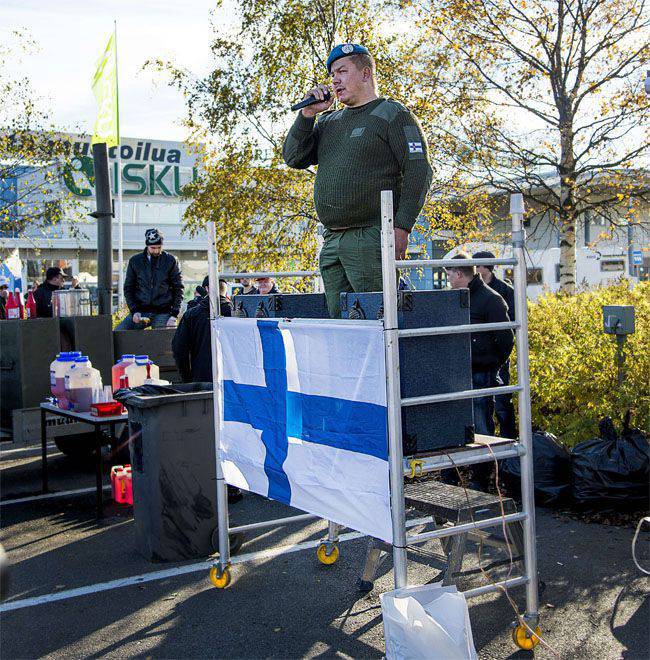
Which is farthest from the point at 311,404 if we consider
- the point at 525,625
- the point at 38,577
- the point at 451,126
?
the point at 451,126

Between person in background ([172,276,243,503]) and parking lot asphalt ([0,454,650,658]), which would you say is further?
person in background ([172,276,243,503])

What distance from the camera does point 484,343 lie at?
22.7 feet

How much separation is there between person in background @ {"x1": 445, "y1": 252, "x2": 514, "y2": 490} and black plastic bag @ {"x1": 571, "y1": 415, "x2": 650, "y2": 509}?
102cm

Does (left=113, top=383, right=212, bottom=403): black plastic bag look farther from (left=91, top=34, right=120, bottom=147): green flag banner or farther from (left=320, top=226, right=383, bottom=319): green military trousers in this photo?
(left=91, top=34, right=120, bottom=147): green flag banner

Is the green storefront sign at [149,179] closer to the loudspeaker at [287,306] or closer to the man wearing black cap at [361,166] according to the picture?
the loudspeaker at [287,306]

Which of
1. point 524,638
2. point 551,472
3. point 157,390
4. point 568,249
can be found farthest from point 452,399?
point 568,249

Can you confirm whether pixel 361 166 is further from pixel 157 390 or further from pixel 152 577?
pixel 152 577

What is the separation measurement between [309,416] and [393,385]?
0.72 metres

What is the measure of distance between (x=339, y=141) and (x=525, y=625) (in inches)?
102

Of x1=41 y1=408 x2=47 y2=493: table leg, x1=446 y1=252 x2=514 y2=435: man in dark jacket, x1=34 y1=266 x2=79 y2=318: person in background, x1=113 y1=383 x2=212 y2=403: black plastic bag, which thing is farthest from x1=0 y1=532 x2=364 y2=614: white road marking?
x1=34 y1=266 x2=79 y2=318: person in background

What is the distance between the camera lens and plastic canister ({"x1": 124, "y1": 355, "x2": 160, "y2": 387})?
23.5 feet

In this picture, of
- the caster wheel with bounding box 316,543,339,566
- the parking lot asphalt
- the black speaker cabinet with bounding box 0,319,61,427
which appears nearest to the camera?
the parking lot asphalt

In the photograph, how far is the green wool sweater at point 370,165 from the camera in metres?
4.13

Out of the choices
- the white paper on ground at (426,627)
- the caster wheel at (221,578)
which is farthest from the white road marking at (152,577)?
the white paper on ground at (426,627)
